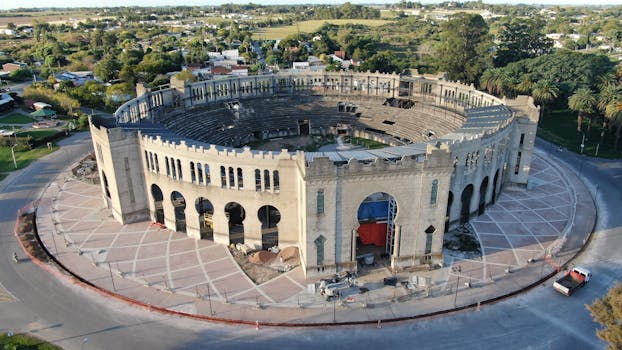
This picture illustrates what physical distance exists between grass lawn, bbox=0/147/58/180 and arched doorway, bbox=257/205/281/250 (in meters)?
56.1

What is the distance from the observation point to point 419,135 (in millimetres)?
93188

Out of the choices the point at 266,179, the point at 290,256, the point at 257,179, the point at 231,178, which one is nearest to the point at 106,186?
the point at 231,178

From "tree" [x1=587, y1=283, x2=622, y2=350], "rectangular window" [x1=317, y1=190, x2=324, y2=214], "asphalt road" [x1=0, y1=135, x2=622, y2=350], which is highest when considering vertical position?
"rectangular window" [x1=317, y1=190, x2=324, y2=214]

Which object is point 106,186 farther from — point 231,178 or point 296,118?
point 296,118

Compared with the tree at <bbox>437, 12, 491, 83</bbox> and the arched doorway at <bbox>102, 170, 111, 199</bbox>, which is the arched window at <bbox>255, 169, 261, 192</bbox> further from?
the tree at <bbox>437, 12, 491, 83</bbox>

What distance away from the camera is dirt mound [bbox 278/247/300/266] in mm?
55875

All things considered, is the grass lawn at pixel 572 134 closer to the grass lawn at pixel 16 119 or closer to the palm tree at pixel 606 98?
the palm tree at pixel 606 98

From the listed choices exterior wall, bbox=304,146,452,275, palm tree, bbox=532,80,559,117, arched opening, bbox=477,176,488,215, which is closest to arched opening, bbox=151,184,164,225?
exterior wall, bbox=304,146,452,275

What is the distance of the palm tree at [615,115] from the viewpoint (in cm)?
9151

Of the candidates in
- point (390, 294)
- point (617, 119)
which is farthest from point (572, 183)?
point (390, 294)

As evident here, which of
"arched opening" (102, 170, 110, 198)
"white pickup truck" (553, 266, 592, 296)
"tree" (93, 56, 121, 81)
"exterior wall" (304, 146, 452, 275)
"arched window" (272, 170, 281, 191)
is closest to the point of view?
"exterior wall" (304, 146, 452, 275)

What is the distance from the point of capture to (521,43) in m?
182

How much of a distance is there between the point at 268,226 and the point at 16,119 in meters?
104

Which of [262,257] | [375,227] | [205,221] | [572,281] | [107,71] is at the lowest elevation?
[572,281]
